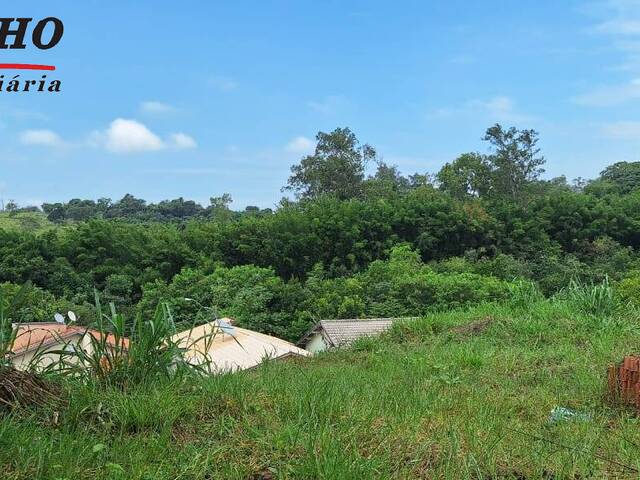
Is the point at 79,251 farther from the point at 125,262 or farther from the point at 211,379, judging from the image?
the point at 211,379

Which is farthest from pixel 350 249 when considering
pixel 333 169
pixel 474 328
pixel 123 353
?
pixel 123 353

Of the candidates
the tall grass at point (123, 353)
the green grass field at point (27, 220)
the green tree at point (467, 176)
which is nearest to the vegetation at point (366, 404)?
the tall grass at point (123, 353)

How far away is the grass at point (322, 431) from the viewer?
2.23 m

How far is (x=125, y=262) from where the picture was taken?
29062 mm

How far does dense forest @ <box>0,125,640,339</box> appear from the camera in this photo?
23391 mm

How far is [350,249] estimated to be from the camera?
3058cm

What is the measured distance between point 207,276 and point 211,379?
76.6 ft

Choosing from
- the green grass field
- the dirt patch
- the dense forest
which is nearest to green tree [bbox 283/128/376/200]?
the dense forest

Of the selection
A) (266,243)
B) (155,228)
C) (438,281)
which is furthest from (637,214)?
(155,228)

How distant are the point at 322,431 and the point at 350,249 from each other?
28149 mm

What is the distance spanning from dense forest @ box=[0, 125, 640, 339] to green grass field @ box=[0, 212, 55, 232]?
916cm

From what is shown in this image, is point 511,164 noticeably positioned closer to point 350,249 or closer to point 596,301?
point 350,249

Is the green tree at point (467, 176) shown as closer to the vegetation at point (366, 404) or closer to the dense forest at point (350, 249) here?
the dense forest at point (350, 249)

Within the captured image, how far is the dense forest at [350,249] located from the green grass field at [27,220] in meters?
9.16
